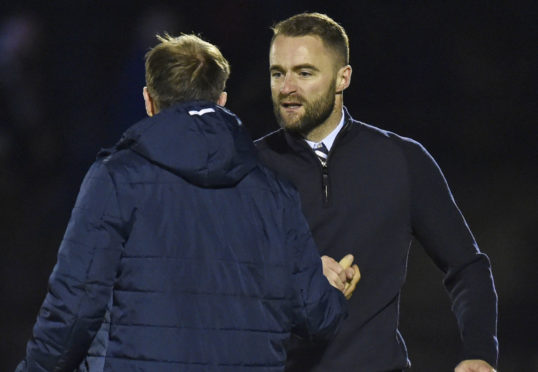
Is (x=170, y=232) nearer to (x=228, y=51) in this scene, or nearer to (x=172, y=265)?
(x=172, y=265)

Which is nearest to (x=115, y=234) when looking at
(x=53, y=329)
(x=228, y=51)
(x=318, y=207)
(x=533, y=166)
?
(x=53, y=329)

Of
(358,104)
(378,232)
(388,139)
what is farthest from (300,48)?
(358,104)

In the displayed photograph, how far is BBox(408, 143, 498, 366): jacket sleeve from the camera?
91.5 inches

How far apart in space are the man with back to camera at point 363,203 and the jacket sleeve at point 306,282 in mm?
349

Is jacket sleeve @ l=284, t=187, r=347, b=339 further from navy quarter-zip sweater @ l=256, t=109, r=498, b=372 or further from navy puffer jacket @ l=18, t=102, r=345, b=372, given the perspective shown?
navy quarter-zip sweater @ l=256, t=109, r=498, b=372

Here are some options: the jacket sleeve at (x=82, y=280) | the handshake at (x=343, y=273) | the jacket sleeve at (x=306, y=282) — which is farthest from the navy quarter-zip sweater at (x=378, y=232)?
the jacket sleeve at (x=82, y=280)

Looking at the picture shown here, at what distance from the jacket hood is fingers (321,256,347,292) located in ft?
1.34

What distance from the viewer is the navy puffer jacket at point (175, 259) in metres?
1.66

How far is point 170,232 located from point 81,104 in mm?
2956

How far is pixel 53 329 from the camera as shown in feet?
5.41

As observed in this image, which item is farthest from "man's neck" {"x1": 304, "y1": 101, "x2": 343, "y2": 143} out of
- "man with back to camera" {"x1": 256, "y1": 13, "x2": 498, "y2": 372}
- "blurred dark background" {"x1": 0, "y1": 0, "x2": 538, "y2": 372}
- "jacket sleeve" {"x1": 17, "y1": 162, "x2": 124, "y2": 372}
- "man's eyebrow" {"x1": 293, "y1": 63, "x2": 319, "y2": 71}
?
"blurred dark background" {"x1": 0, "y1": 0, "x2": 538, "y2": 372}

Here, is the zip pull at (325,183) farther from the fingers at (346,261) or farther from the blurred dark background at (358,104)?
the blurred dark background at (358,104)

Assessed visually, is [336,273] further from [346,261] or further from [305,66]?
[305,66]

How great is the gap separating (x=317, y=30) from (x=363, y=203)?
1.45 ft
